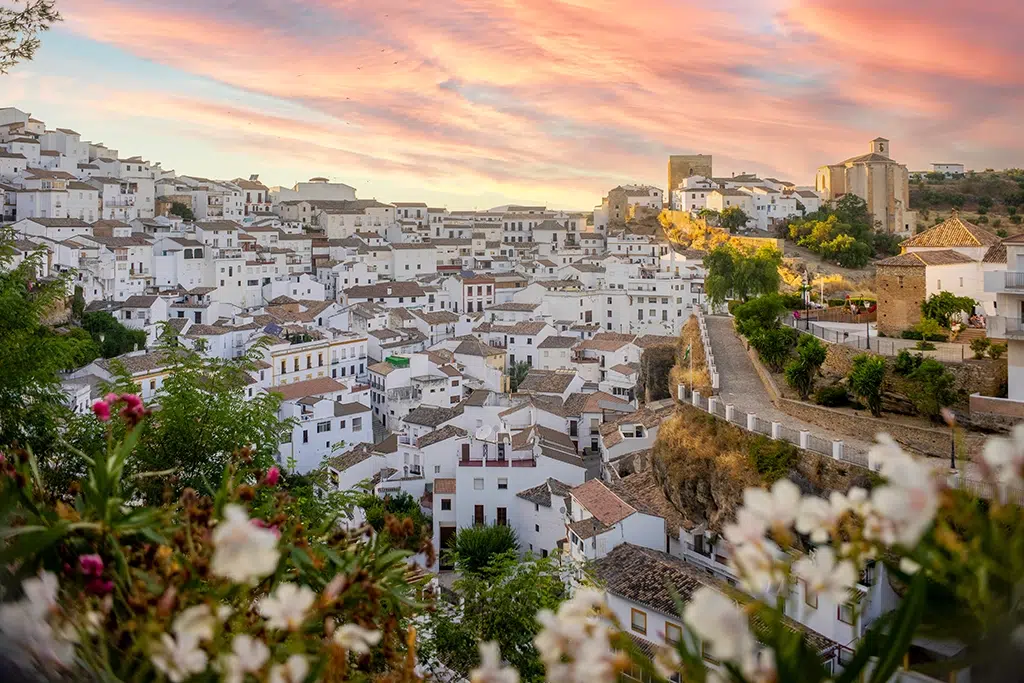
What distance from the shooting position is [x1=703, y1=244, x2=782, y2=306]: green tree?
1061 inches

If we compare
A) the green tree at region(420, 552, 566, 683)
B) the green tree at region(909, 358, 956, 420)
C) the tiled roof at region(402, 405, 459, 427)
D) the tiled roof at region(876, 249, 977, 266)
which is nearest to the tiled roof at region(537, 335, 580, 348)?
the tiled roof at region(402, 405, 459, 427)

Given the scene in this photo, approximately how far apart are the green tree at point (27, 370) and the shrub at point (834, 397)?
10829mm

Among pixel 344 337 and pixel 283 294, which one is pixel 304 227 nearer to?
pixel 283 294

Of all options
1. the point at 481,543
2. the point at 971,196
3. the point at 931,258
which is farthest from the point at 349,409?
the point at 971,196

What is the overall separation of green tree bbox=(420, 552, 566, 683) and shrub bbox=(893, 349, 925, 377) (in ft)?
19.7

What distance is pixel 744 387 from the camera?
54.3 ft

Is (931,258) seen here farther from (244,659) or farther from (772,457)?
(244,659)

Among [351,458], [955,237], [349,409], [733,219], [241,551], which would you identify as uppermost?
[733,219]

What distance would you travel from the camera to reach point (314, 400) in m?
24.9

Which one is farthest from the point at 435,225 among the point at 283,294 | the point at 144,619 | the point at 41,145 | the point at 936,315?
the point at 144,619

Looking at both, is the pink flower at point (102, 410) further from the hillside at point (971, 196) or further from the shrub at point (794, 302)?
the hillside at point (971, 196)

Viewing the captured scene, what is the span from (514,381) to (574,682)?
A: 33457 millimetres

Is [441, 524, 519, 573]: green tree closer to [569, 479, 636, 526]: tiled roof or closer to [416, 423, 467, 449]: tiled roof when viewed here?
[569, 479, 636, 526]: tiled roof

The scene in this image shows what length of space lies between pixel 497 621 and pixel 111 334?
84.8 feet
